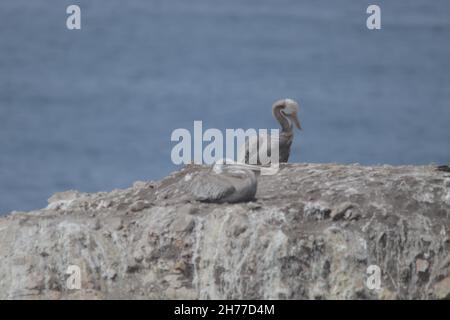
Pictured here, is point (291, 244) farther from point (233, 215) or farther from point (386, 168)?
point (386, 168)

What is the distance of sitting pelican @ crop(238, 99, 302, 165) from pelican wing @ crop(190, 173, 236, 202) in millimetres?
2535

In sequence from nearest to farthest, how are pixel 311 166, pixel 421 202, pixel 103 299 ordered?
pixel 103 299
pixel 421 202
pixel 311 166

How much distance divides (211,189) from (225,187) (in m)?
0.27

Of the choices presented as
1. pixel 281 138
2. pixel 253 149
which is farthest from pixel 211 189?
pixel 281 138

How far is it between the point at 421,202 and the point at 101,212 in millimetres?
5967

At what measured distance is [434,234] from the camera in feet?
94.8

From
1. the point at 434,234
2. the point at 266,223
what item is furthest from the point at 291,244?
the point at 434,234

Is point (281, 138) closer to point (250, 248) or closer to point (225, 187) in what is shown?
point (225, 187)

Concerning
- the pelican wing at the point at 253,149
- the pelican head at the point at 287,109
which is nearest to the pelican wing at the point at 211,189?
the pelican wing at the point at 253,149

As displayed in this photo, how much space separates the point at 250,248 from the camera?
28250 millimetres

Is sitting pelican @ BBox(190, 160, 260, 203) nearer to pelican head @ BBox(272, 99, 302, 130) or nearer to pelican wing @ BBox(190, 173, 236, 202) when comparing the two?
pelican wing @ BBox(190, 173, 236, 202)

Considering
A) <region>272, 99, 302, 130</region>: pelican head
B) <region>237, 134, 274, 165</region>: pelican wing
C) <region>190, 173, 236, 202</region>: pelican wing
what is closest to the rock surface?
<region>190, 173, 236, 202</region>: pelican wing

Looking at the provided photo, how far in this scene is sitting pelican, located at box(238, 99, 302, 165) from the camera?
3241 centimetres

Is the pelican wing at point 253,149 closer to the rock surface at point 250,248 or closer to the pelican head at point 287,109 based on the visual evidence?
the pelican head at point 287,109
